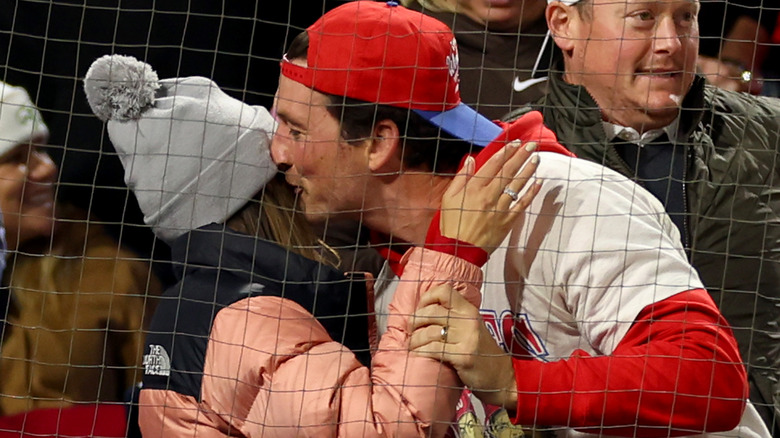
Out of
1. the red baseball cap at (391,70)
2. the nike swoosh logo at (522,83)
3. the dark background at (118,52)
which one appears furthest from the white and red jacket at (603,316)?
the dark background at (118,52)

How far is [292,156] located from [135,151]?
0.25 m

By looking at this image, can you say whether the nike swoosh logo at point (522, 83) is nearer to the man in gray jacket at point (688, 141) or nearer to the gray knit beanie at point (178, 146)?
the man in gray jacket at point (688, 141)

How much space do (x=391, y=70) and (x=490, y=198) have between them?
297 millimetres

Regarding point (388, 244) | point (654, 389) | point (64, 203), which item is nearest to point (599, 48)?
point (388, 244)

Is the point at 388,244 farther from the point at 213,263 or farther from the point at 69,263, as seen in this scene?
the point at 69,263

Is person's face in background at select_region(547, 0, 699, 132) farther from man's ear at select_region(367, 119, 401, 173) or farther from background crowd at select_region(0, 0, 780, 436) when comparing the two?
man's ear at select_region(367, 119, 401, 173)

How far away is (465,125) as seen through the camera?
161cm

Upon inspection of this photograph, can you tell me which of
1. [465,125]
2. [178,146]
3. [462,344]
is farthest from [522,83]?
[462,344]

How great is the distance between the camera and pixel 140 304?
2119mm

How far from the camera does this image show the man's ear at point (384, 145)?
5.32 feet

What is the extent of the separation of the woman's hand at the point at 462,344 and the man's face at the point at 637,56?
525 mm

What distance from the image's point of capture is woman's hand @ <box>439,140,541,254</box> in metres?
1.40

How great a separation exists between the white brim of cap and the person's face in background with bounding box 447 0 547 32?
0.52 metres

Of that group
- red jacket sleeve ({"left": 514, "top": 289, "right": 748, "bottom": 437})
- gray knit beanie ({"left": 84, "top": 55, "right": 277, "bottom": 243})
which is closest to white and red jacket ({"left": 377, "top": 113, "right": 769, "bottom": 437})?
red jacket sleeve ({"left": 514, "top": 289, "right": 748, "bottom": 437})
